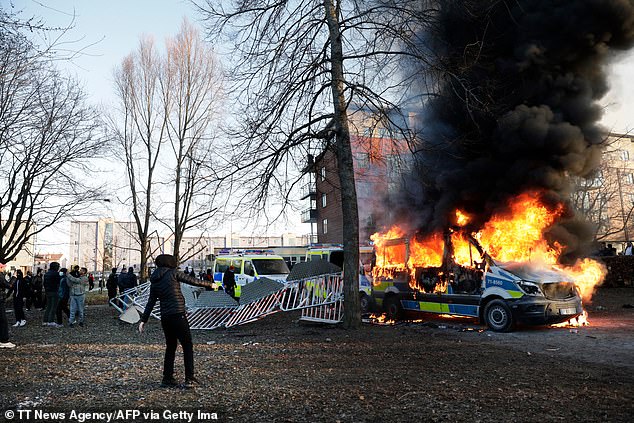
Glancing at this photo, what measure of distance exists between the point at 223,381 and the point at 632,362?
6095mm

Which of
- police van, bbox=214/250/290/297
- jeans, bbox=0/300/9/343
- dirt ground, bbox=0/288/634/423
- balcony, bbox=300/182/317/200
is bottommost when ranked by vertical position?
dirt ground, bbox=0/288/634/423

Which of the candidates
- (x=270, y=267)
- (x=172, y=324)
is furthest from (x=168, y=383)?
(x=270, y=267)

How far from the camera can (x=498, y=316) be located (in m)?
10.6

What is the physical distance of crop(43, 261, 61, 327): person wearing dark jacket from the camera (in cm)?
1318

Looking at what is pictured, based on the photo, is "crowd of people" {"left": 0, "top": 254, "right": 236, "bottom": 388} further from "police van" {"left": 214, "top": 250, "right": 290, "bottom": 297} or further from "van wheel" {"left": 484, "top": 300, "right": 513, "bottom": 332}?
"van wheel" {"left": 484, "top": 300, "right": 513, "bottom": 332}

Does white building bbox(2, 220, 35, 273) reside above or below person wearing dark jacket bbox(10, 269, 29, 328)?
above

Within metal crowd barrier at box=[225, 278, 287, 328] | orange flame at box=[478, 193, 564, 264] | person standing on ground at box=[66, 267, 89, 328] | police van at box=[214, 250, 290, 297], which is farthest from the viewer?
police van at box=[214, 250, 290, 297]

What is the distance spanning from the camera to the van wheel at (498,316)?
10.3m

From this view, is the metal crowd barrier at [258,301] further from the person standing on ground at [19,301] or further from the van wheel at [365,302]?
the person standing on ground at [19,301]

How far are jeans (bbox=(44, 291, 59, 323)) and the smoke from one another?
1086 cm

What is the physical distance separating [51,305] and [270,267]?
951cm

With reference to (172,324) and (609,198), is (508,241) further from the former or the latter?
(609,198)

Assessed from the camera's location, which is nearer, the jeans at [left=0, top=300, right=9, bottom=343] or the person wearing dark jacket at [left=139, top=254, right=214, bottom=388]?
the person wearing dark jacket at [left=139, top=254, right=214, bottom=388]

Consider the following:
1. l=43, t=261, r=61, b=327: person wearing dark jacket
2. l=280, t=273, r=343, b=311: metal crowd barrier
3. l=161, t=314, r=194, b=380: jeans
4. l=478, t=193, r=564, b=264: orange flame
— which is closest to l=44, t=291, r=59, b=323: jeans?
l=43, t=261, r=61, b=327: person wearing dark jacket
